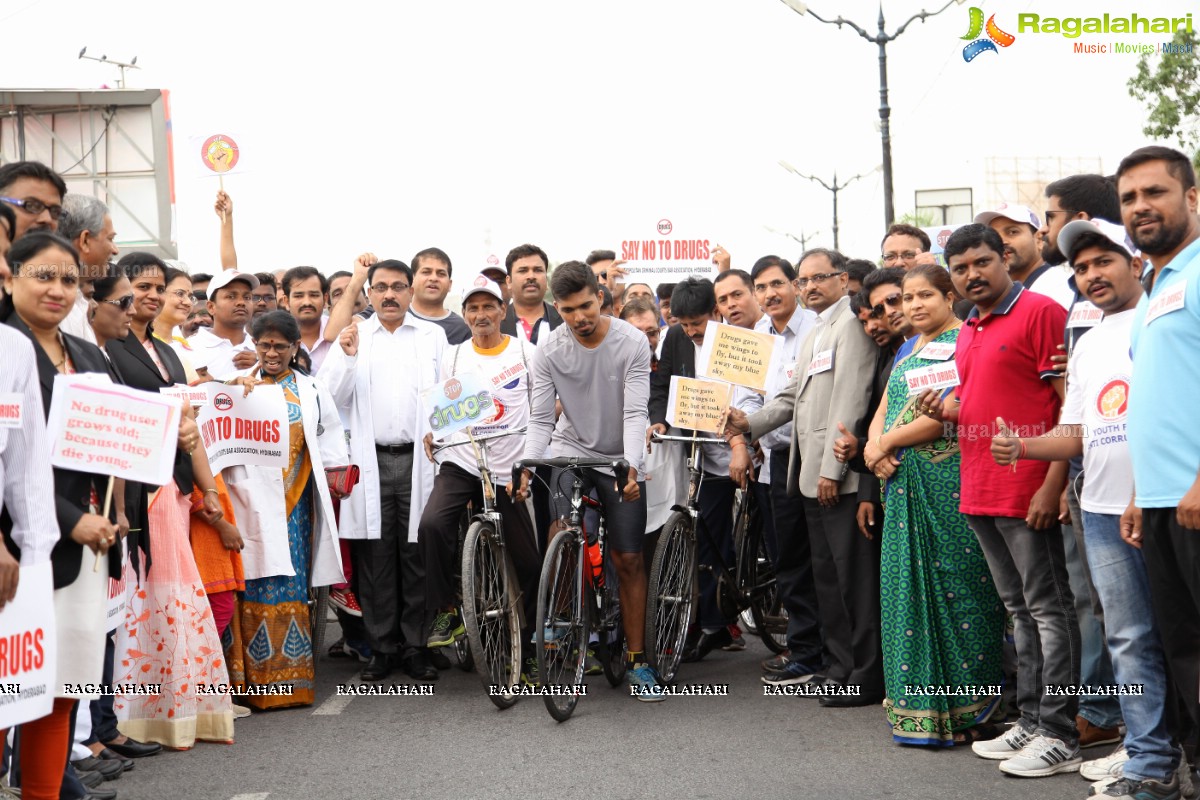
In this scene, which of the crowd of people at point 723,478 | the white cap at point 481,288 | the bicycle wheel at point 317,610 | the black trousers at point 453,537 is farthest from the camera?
the white cap at point 481,288

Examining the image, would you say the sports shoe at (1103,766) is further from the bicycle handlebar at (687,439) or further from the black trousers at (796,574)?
the bicycle handlebar at (687,439)

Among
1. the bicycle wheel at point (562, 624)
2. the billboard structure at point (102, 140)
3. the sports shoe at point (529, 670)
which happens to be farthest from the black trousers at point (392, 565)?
the billboard structure at point (102, 140)

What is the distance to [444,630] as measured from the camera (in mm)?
8273

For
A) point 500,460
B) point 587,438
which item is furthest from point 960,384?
point 500,460

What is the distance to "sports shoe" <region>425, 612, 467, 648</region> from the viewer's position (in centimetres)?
820

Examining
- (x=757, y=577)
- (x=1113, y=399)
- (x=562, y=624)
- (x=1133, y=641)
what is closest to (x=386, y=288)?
(x=562, y=624)

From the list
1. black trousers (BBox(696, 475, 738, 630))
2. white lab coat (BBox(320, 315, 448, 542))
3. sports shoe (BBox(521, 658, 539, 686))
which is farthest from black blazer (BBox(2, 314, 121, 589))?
black trousers (BBox(696, 475, 738, 630))

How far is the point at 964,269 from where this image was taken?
573cm

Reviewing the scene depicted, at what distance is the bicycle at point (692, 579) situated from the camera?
726cm

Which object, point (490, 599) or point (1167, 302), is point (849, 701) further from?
point (1167, 302)

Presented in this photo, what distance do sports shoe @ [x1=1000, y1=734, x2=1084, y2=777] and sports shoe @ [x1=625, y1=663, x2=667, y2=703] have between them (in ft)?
7.00

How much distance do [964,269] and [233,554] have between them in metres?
3.99

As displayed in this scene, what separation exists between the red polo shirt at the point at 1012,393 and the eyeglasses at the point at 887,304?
90cm

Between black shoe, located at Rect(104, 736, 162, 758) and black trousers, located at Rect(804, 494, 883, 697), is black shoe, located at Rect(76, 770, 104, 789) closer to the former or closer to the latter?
black shoe, located at Rect(104, 736, 162, 758)
